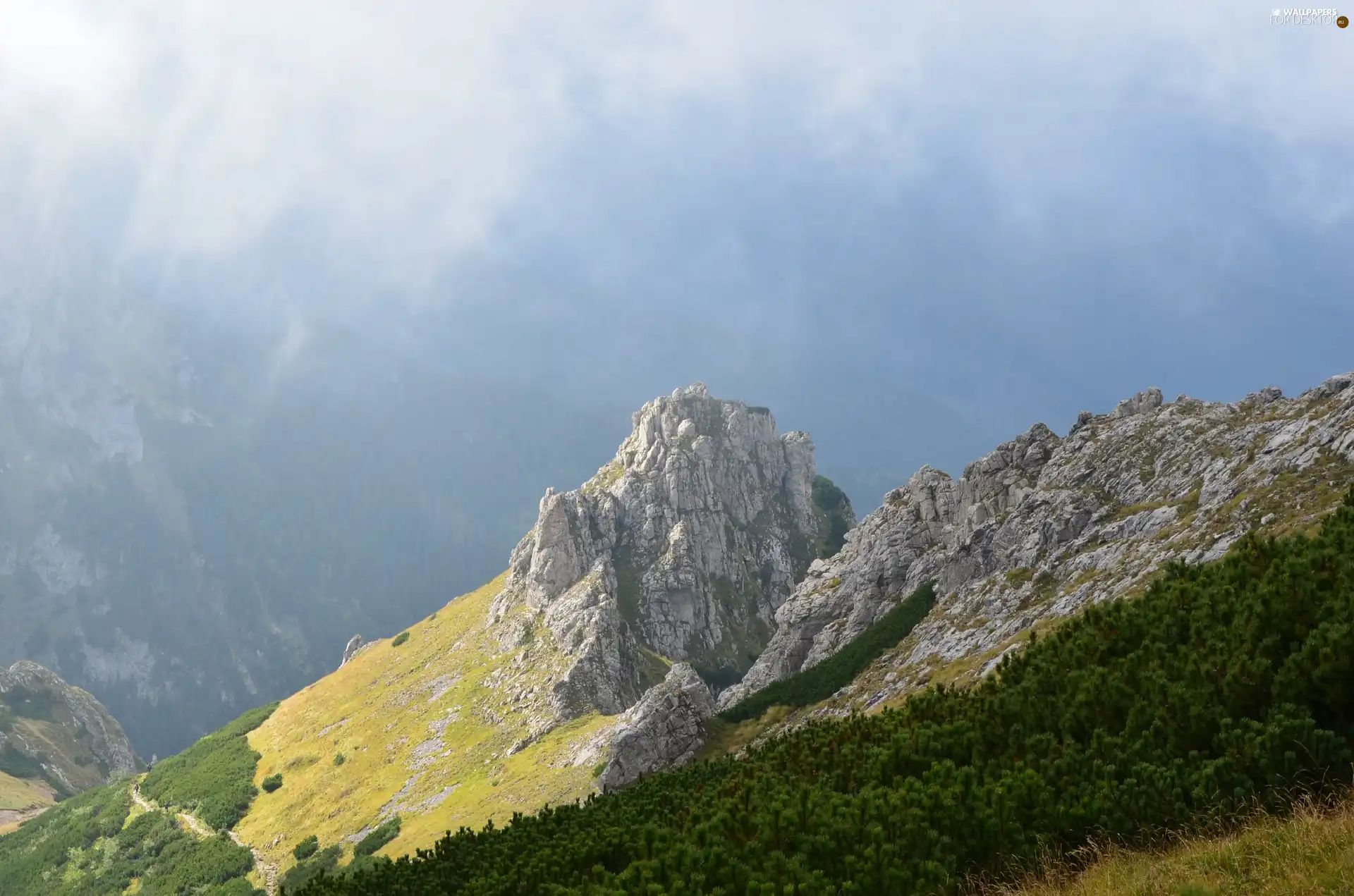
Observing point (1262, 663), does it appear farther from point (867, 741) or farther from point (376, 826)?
point (376, 826)

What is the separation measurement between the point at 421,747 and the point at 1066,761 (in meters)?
111

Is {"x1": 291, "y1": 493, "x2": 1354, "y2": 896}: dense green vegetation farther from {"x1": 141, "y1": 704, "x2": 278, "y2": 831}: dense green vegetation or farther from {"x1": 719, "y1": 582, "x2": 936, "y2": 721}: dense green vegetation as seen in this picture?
{"x1": 141, "y1": 704, "x2": 278, "y2": 831}: dense green vegetation

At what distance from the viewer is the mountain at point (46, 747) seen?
160 m

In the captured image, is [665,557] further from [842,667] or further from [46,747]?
[46,747]

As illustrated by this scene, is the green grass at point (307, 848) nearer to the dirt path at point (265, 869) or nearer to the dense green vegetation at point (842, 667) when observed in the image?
the dirt path at point (265, 869)

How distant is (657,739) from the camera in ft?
247

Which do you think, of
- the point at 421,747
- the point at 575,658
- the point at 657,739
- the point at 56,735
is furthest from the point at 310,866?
the point at 56,735

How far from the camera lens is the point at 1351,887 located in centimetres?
1128

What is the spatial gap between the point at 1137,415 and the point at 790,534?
11155 cm

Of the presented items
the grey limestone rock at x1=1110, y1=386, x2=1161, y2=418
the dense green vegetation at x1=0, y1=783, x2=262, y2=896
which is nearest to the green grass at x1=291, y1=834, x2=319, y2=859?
the dense green vegetation at x1=0, y1=783, x2=262, y2=896

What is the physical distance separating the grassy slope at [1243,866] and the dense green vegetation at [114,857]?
9824 cm

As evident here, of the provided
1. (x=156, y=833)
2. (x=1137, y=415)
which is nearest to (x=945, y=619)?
(x=1137, y=415)

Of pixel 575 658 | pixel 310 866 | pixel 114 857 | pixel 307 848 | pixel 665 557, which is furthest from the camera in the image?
pixel 665 557

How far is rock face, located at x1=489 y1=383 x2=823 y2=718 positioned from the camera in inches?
5118
